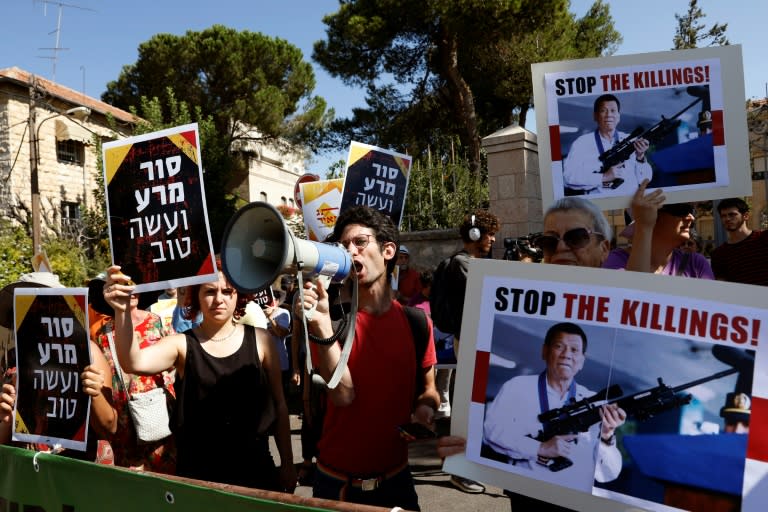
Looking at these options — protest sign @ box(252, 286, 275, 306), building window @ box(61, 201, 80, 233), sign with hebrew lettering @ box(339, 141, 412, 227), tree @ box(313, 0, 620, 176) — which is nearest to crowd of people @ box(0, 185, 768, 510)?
protest sign @ box(252, 286, 275, 306)

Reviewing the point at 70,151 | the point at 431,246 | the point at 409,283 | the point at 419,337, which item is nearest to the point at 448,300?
the point at 419,337

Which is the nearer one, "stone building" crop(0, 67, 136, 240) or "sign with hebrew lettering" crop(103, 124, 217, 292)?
"sign with hebrew lettering" crop(103, 124, 217, 292)

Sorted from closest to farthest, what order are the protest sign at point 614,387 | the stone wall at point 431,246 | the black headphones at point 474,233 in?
the protest sign at point 614,387 < the black headphones at point 474,233 < the stone wall at point 431,246

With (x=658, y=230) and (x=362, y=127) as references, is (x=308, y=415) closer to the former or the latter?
(x=658, y=230)

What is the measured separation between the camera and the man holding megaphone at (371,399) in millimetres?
2223

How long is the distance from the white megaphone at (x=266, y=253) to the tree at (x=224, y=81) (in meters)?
23.2

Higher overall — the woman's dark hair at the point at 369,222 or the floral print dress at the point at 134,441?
the woman's dark hair at the point at 369,222

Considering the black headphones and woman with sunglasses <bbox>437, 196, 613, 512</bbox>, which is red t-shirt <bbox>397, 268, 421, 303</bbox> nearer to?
the black headphones

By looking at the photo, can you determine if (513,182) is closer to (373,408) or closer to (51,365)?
(373,408)

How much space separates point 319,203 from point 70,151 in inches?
809

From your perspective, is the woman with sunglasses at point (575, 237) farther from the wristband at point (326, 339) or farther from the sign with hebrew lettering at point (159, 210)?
the sign with hebrew lettering at point (159, 210)

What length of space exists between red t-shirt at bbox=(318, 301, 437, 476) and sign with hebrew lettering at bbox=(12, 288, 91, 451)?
0.91 metres

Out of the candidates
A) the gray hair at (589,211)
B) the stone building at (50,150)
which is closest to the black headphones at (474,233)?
the gray hair at (589,211)

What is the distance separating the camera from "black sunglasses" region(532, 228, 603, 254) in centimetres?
191
